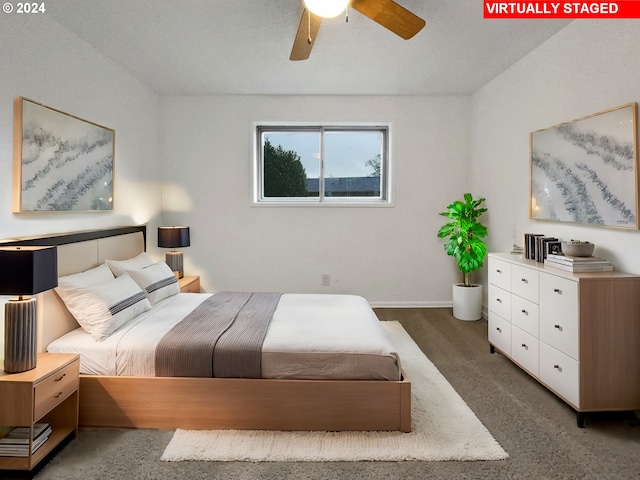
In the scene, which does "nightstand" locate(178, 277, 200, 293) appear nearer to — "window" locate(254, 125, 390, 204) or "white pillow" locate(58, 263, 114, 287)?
"white pillow" locate(58, 263, 114, 287)

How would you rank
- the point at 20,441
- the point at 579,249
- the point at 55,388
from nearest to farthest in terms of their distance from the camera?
the point at 20,441, the point at 55,388, the point at 579,249

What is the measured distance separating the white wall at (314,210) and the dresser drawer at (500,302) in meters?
1.44

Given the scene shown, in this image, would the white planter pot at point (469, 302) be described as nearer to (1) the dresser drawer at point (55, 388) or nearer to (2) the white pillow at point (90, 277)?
(2) the white pillow at point (90, 277)

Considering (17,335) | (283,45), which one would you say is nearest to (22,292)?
(17,335)

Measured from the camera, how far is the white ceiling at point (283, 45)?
111 inches

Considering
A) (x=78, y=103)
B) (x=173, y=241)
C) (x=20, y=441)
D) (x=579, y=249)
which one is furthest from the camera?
(x=173, y=241)

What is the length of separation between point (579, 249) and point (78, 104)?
382 centimetres

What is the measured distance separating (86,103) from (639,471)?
4.32m

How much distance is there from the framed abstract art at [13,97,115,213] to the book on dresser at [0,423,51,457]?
4.41 feet

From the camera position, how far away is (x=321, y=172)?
198 inches

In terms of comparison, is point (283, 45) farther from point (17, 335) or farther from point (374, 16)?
point (17, 335)

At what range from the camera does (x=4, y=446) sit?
1.86 m

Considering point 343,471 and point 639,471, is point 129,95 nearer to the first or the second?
point 343,471

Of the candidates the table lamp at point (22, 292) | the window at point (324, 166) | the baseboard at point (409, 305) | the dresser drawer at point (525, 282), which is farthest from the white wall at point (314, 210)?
the table lamp at point (22, 292)
